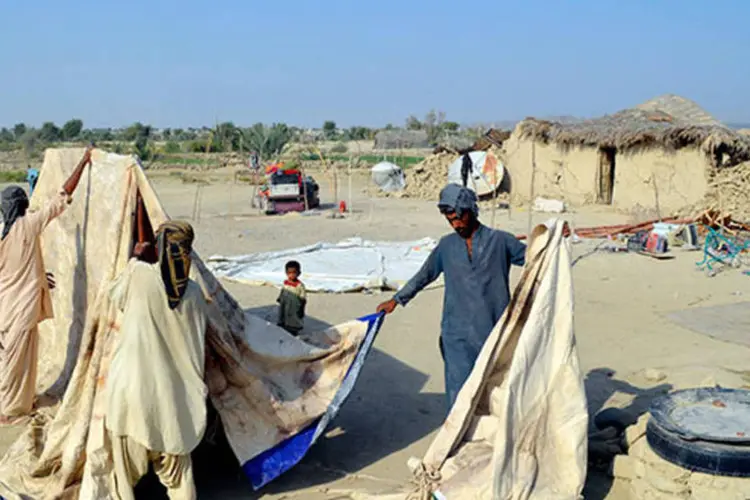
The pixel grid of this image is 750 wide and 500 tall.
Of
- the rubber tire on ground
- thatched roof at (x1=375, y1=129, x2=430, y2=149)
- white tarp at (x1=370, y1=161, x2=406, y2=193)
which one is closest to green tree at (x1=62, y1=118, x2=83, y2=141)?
thatched roof at (x1=375, y1=129, x2=430, y2=149)

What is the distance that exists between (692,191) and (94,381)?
1447 cm

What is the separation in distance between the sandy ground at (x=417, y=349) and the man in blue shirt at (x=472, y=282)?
90 cm

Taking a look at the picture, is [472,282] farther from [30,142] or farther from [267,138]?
[30,142]

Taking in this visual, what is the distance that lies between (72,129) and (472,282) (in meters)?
59.4

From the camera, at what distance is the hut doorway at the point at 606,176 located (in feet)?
59.9

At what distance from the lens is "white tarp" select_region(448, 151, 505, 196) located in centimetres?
2002

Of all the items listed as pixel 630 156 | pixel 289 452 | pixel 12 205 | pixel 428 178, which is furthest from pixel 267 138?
pixel 289 452

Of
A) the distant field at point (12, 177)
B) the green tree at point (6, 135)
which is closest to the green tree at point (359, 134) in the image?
the green tree at point (6, 135)

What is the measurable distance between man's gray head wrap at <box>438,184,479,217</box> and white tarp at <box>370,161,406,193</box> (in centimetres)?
1961

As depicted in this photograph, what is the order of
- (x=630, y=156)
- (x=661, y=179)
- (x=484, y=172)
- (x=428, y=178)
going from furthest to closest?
1. (x=428, y=178)
2. (x=484, y=172)
3. (x=630, y=156)
4. (x=661, y=179)

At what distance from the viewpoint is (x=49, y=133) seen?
5300cm

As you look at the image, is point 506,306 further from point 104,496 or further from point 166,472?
point 104,496

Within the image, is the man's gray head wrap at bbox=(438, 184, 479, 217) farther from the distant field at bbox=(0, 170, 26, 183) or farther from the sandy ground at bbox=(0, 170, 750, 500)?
the distant field at bbox=(0, 170, 26, 183)

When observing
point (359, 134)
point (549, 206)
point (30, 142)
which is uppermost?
point (359, 134)
